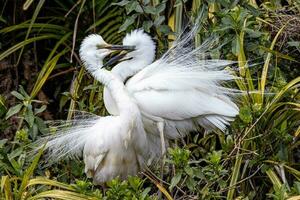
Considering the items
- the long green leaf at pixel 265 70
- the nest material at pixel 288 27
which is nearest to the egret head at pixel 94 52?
the long green leaf at pixel 265 70

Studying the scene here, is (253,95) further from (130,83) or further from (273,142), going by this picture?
(130,83)

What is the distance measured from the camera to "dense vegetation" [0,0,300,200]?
3.27m

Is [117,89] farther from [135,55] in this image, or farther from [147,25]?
[147,25]

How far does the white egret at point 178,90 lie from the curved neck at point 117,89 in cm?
5

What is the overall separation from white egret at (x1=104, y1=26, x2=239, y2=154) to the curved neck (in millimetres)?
53

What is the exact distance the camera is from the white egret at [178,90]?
397 centimetres

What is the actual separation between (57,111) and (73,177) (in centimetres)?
147

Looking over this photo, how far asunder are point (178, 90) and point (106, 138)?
406mm

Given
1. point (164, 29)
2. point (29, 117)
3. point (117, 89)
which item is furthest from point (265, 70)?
point (29, 117)

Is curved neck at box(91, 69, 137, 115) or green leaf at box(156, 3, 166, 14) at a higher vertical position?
green leaf at box(156, 3, 166, 14)

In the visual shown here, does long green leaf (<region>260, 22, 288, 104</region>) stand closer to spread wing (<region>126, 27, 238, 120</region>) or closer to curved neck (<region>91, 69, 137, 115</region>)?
spread wing (<region>126, 27, 238, 120</region>)

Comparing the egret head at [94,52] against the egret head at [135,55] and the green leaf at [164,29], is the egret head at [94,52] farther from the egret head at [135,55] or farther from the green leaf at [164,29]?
the green leaf at [164,29]

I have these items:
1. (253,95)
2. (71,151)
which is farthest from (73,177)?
(253,95)

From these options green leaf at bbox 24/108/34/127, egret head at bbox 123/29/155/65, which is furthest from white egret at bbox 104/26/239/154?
green leaf at bbox 24/108/34/127
